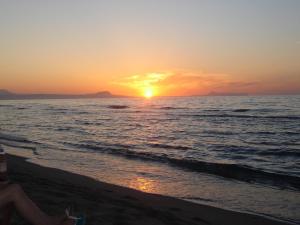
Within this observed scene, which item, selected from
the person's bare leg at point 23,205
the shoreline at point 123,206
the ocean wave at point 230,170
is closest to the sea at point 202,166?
the ocean wave at point 230,170

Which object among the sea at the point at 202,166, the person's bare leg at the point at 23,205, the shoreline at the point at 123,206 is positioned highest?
the person's bare leg at the point at 23,205

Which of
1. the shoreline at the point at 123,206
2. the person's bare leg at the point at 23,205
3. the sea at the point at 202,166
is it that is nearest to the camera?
the person's bare leg at the point at 23,205

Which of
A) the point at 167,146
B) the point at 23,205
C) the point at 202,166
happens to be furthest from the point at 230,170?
the point at 23,205

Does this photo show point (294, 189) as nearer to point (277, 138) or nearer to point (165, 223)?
point (165, 223)

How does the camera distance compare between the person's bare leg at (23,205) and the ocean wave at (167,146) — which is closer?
the person's bare leg at (23,205)

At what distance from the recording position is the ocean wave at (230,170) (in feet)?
41.3

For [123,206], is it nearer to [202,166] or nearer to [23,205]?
[23,205]

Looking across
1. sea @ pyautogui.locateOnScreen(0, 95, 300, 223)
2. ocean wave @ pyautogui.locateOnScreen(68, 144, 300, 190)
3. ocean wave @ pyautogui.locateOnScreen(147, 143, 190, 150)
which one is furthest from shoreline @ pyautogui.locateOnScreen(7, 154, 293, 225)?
ocean wave @ pyautogui.locateOnScreen(147, 143, 190, 150)

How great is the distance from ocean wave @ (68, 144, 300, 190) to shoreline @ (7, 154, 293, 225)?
3988 millimetres

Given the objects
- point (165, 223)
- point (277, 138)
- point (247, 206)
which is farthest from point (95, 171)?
point (277, 138)

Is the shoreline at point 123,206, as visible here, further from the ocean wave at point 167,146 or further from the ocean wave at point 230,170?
the ocean wave at point 167,146

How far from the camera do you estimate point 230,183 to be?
12.3 metres

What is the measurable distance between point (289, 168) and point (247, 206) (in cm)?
636

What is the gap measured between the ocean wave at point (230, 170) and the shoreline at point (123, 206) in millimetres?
3988
